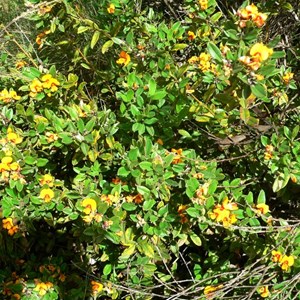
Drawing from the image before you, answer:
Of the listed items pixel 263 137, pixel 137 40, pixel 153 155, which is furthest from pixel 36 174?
pixel 263 137

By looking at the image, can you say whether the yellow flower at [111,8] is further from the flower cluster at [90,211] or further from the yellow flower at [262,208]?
the yellow flower at [262,208]

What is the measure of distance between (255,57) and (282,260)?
60cm

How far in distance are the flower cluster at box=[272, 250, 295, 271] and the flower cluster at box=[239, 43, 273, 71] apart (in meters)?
0.57

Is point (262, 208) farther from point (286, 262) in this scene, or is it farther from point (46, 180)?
point (46, 180)

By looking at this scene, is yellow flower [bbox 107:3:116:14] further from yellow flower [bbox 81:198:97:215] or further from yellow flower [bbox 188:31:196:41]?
yellow flower [bbox 81:198:97:215]

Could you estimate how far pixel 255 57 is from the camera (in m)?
1.09

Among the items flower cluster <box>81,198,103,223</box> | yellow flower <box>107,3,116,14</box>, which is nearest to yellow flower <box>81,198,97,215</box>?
flower cluster <box>81,198,103,223</box>

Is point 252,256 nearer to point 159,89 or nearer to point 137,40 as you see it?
point 159,89

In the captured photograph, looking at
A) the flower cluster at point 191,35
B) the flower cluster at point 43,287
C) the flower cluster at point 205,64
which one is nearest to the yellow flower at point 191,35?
the flower cluster at point 191,35

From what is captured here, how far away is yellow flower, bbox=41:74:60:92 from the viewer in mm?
1548

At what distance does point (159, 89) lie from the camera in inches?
59.3

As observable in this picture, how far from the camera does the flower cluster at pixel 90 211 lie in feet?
4.43

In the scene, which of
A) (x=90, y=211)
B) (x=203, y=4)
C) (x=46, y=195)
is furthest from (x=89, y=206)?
(x=203, y=4)

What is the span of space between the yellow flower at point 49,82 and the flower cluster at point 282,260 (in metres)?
0.81
